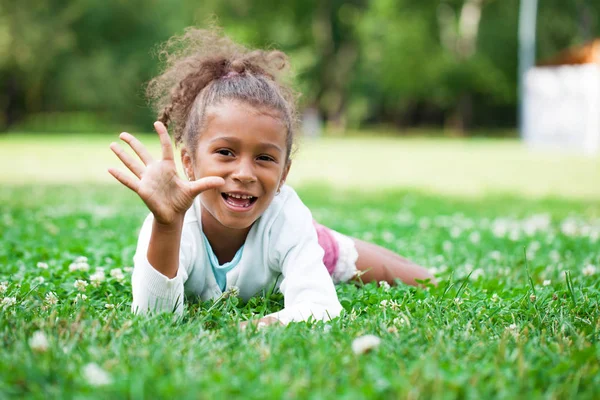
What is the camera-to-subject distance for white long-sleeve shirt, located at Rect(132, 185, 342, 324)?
2.86 m

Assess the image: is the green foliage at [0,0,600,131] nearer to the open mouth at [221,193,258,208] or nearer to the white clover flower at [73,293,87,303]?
the white clover flower at [73,293,87,303]

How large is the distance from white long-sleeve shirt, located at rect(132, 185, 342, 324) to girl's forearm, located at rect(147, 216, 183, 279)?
1.4 inches

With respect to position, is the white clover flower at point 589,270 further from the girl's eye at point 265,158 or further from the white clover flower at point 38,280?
the white clover flower at point 38,280

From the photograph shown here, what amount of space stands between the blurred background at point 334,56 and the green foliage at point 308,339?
99.3 ft

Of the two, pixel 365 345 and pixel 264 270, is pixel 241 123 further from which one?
pixel 365 345

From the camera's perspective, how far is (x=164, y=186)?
275cm

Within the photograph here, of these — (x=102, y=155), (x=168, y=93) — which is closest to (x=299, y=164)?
(x=102, y=155)

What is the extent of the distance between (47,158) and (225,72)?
16.6 metres

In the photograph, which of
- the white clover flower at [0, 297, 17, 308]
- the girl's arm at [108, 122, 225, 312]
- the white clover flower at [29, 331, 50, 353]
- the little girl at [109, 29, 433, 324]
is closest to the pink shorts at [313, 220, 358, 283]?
the little girl at [109, 29, 433, 324]

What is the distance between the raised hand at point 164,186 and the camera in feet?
8.85

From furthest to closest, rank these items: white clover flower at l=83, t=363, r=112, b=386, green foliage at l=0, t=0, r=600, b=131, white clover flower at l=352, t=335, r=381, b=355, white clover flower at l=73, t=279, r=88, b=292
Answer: green foliage at l=0, t=0, r=600, b=131, white clover flower at l=73, t=279, r=88, b=292, white clover flower at l=352, t=335, r=381, b=355, white clover flower at l=83, t=363, r=112, b=386

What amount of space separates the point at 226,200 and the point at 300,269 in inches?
19.5

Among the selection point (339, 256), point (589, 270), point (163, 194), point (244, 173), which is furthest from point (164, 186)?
point (589, 270)

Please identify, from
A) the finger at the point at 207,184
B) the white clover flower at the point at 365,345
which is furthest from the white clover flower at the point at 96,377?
the finger at the point at 207,184
